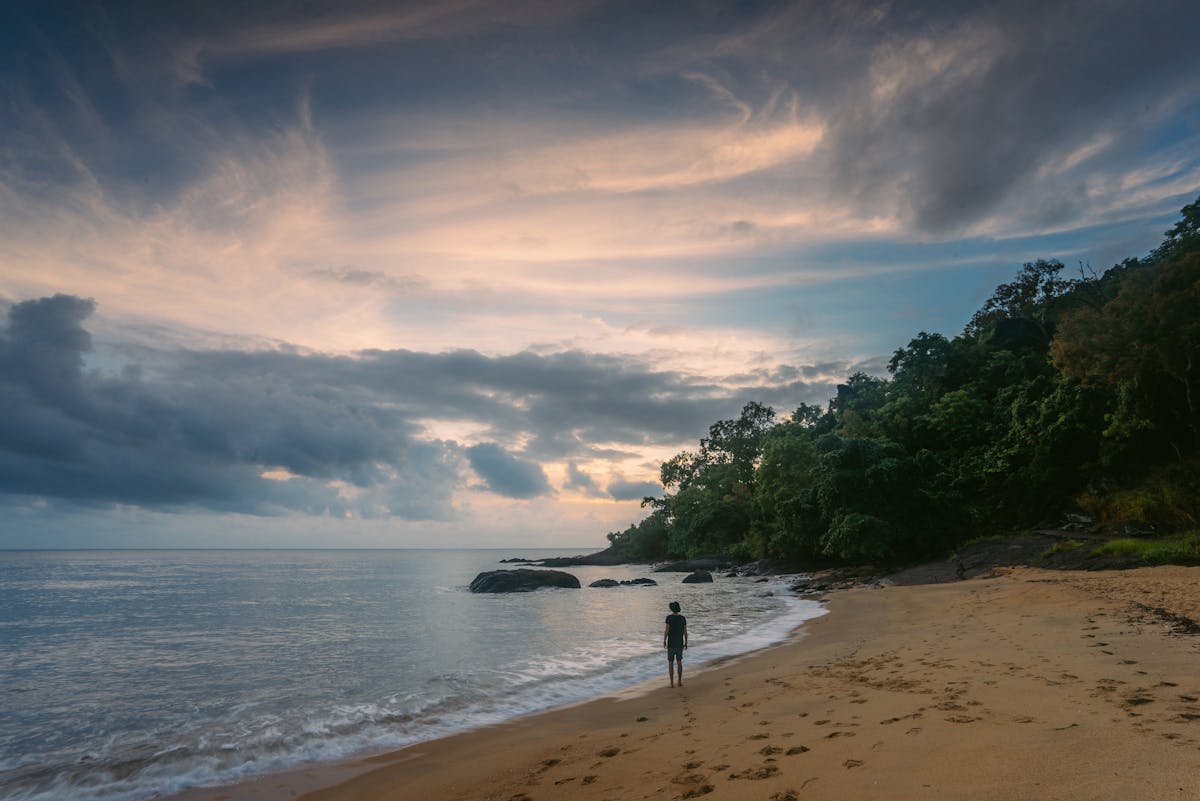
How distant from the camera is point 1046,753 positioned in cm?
594

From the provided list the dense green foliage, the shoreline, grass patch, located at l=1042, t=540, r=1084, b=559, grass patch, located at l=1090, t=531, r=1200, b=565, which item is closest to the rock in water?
the dense green foliage

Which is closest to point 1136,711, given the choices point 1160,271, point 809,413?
point 1160,271

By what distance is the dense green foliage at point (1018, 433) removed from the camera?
2881 cm

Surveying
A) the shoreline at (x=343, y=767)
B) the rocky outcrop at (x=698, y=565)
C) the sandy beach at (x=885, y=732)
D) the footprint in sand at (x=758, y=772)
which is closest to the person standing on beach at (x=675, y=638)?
the sandy beach at (x=885, y=732)

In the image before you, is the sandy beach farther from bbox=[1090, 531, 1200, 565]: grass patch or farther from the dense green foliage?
the dense green foliage

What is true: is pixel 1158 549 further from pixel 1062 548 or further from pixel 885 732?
pixel 885 732

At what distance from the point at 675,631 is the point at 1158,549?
69.9 feet

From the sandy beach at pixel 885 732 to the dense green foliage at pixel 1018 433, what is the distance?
1808cm

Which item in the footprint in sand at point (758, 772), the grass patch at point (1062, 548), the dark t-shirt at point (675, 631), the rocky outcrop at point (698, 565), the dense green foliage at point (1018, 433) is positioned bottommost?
the rocky outcrop at point (698, 565)

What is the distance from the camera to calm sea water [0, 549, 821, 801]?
435 inches

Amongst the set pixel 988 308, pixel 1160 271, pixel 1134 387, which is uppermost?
pixel 988 308

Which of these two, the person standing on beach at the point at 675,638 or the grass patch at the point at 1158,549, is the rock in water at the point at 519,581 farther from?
the grass patch at the point at 1158,549

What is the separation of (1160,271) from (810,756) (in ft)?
106

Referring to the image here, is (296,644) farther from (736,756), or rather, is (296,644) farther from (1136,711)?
(1136,711)
